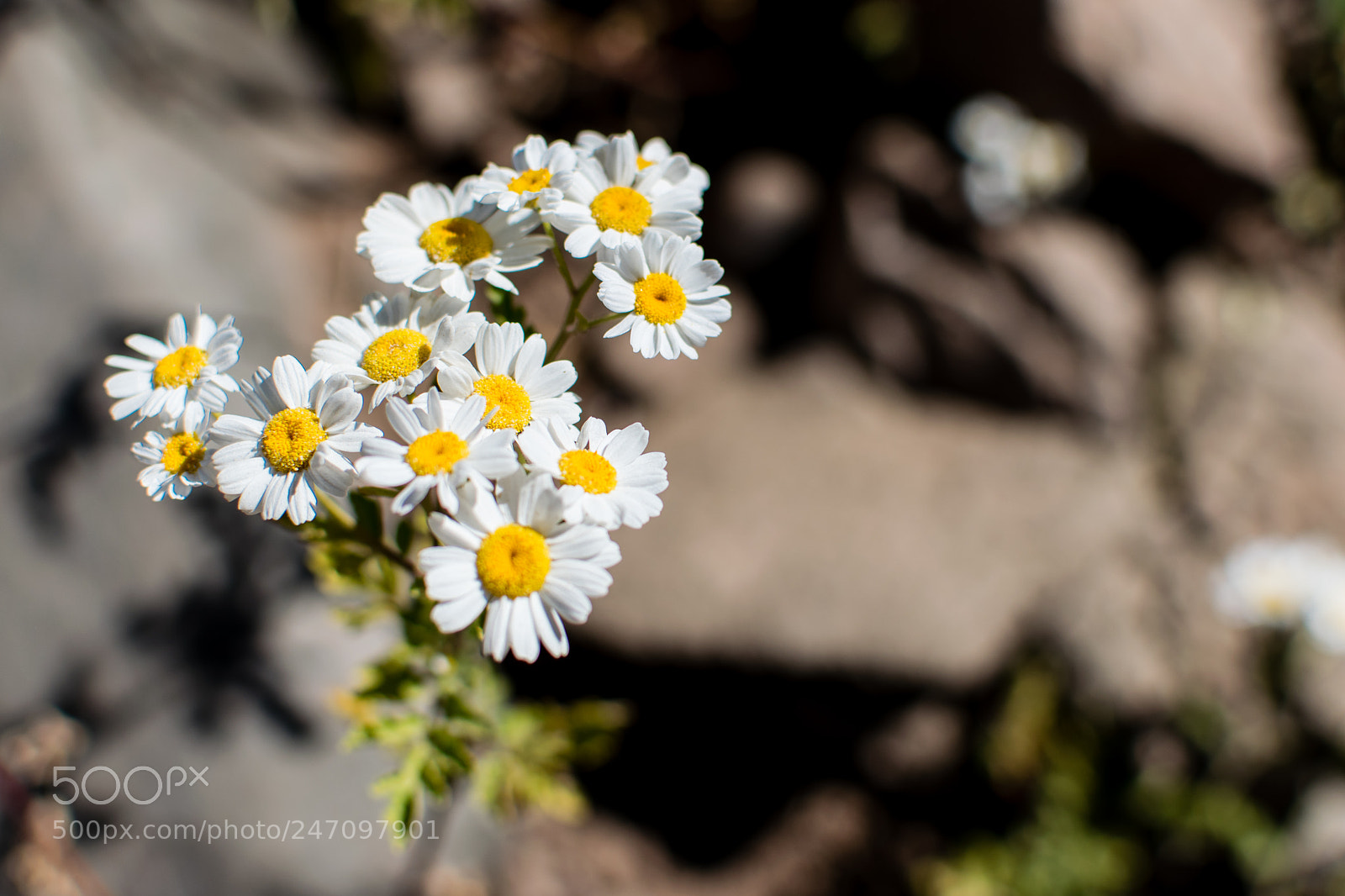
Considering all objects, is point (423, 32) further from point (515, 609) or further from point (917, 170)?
point (515, 609)

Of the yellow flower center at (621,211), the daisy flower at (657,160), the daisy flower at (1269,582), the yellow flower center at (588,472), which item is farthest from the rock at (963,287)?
the yellow flower center at (588,472)

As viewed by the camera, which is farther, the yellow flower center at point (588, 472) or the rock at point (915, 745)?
the rock at point (915, 745)

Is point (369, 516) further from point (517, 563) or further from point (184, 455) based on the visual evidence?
point (517, 563)

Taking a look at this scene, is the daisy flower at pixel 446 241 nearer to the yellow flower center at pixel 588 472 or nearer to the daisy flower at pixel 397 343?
the daisy flower at pixel 397 343

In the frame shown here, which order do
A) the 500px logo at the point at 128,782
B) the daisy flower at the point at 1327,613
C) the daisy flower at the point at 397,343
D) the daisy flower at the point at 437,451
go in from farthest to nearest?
the daisy flower at the point at 1327,613 → the 500px logo at the point at 128,782 → the daisy flower at the point at 397,343 → the daisy flower at the point at 437,451

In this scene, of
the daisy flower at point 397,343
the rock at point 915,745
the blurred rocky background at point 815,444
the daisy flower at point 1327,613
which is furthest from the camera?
the rock at point 915,745

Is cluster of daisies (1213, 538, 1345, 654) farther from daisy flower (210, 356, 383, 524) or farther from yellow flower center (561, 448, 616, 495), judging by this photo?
daisy flower (210, 356, 383, 524)
